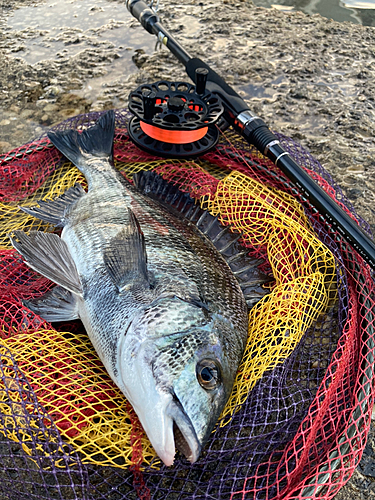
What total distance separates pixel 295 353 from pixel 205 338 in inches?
28.1

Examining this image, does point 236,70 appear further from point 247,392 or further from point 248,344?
point 247,392

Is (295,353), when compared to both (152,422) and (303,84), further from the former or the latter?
(303,84)

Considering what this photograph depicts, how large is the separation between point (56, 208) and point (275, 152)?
1.68 m

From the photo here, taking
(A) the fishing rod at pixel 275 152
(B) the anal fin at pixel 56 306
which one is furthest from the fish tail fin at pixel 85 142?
(B) the anal fin at pixel 56 306

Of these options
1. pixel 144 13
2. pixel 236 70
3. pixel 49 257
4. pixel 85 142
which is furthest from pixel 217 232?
pixel 236 70

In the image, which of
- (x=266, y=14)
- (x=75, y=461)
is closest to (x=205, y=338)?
(x=75, y=461)

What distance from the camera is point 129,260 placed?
7.39 feet

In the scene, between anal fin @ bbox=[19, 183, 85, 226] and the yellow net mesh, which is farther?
anal fin @ bbox=[19, 183, 85, 226]

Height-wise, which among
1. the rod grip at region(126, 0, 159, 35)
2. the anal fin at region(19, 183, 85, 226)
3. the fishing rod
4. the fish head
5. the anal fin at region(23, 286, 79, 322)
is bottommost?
the anal fin at region(23, 286, 79, 322)

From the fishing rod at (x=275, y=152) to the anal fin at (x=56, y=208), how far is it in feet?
4.35

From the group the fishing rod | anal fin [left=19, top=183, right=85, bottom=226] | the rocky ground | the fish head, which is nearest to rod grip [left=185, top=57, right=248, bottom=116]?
the fishing rod

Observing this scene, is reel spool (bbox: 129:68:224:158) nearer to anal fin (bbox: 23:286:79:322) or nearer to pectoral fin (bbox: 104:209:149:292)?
pectoral fin (bbox: 104:209:149:292)

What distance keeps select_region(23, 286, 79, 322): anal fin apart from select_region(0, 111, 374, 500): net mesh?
0.16 feet

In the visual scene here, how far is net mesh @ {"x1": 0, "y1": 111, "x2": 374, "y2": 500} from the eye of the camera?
187 centimetres
